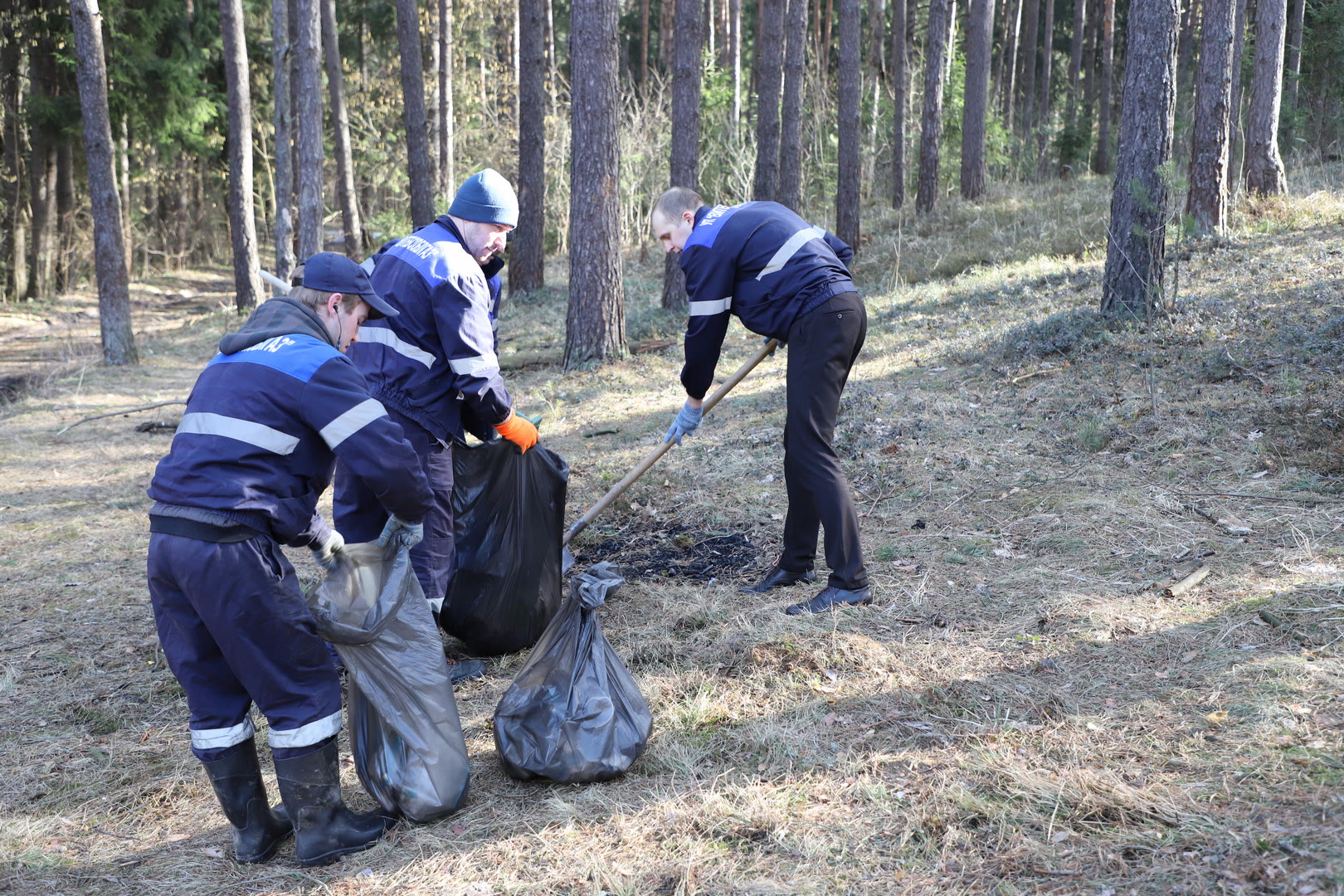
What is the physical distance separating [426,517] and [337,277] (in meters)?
1.06

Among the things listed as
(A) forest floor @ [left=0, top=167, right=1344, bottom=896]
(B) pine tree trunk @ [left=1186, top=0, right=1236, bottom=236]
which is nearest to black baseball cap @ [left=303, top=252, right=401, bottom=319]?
(A) forest floor @ [left=0, top=167, right=1344, bottom=896]

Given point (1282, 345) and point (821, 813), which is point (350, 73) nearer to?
point (1282, 345)

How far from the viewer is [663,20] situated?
75.8 feet

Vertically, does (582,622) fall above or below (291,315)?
below

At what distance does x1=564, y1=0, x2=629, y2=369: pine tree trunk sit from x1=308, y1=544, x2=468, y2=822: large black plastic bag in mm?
A: 6619

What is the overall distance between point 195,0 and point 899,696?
69.1ft

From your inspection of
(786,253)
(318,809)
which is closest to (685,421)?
(786,253)

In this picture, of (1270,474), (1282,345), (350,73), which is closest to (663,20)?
(350,73)

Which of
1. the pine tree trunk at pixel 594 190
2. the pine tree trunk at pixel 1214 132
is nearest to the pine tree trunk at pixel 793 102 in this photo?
the pine tree trunk at pixel 594 190

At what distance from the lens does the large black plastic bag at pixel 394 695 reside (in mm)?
2676

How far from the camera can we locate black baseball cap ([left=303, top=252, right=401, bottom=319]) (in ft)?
8.85

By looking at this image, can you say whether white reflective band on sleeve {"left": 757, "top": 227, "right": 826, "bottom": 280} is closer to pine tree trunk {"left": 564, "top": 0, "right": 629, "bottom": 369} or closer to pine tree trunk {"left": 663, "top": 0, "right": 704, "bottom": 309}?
pine tree trunk {"left": 564, "top": 0, "right": 629, "bottom": 369}

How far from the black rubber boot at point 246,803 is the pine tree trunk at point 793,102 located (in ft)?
41.3

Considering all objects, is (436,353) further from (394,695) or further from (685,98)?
(685,98)
